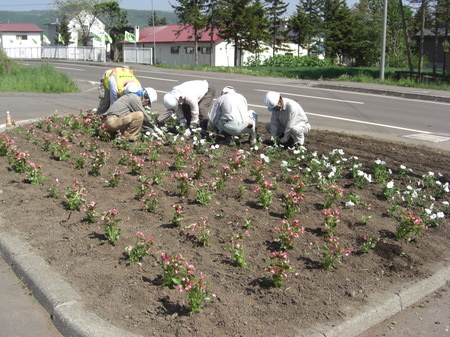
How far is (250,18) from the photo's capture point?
49.1 m

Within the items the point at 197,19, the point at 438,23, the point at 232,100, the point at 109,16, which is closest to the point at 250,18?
the point at 197,19

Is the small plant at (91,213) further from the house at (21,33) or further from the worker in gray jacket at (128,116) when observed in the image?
the house at (21,33)

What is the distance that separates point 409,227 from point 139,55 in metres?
47.4

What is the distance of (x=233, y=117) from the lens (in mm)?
8219

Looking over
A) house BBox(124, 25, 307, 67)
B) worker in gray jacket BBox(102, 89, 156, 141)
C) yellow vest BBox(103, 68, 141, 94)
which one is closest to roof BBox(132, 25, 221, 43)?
house BBox(124, 25, 307, 67)

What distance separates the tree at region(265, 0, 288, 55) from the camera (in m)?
57.2

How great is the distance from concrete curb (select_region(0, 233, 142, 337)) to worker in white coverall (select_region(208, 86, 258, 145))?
4297 mm

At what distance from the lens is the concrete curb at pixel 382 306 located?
3.44 metres

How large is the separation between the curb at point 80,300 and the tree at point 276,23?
5355cm

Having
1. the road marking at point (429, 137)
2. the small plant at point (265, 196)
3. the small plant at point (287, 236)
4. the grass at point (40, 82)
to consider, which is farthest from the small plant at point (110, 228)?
the grass at point (40, 82)

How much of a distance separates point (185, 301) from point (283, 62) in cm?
5145

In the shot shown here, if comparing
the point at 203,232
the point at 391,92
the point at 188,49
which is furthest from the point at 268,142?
the point at 188,49

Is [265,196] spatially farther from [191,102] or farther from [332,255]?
[191,102]

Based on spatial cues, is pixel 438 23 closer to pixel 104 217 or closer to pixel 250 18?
pixel 250 18
